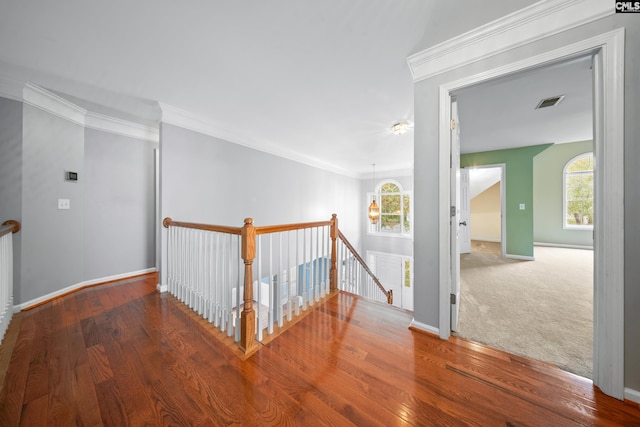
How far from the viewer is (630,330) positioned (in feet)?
3.80

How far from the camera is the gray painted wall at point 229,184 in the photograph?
2832 millimetres

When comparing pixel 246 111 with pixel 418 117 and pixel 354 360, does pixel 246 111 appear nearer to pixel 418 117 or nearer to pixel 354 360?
pixel 418 117

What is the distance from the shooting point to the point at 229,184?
3.53 meters

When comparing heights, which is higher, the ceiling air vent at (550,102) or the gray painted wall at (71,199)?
the ceiling air vent at (550,102)

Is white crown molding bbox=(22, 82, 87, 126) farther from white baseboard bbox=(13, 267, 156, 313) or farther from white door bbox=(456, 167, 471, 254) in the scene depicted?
white door bbox=(456, 167, 471, 254)

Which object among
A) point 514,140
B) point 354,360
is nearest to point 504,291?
point 354,360

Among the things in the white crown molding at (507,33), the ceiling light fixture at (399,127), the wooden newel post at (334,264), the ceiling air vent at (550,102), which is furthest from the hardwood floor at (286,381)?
the ceiling air vent at (550,102)

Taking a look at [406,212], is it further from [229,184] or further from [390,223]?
[229,184]

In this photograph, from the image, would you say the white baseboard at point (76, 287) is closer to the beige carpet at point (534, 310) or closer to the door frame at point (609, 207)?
the beige carpet at point (534, 310)

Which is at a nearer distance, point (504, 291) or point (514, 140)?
point (504, 291)

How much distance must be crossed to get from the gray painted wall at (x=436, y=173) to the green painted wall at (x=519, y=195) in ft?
12.5

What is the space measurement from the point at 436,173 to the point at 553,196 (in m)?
6.07

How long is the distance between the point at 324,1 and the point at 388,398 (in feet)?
8.02

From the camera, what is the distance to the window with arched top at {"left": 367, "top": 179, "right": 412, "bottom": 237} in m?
6.94
